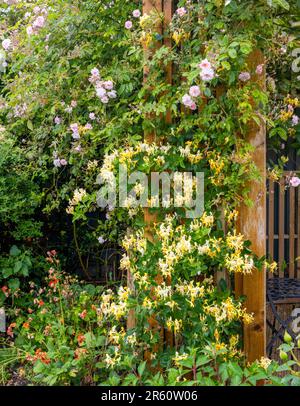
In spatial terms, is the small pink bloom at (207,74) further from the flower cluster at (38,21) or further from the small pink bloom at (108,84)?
the flower cluster at (38,21)

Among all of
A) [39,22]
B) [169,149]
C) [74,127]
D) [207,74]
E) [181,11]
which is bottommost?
[169,149]

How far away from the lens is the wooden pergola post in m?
2.73

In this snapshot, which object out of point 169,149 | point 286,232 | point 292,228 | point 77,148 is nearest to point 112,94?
point 77,148

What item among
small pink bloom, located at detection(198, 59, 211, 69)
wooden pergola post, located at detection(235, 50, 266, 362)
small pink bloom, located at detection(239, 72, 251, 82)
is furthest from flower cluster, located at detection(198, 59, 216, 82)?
wooden pergola post, located at detection(235, 50, 266, 362)

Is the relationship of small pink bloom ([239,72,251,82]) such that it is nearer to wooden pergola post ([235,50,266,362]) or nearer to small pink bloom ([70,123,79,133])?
wooden pergola post ([235,50,266,362])

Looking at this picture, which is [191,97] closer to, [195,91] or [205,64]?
[195,91]

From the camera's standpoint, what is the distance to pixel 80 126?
3291 mm

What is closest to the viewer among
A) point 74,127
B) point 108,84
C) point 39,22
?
point 108,84

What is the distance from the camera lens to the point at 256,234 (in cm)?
274

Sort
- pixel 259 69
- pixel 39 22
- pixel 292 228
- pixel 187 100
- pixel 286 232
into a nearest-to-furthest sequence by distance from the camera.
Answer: pixel 187 100 < pixel 259 69 < pixel 39 22 < pixel 292 228 < pixel 286 232

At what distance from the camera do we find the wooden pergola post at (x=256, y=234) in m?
2.73

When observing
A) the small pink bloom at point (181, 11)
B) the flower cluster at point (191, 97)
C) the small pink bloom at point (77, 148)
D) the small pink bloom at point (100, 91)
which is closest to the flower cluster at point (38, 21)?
the small pink bloom at point (100, 91)

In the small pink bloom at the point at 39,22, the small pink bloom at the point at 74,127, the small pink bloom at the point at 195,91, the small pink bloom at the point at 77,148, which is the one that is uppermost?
the small pink bloom at the point at 39,22
